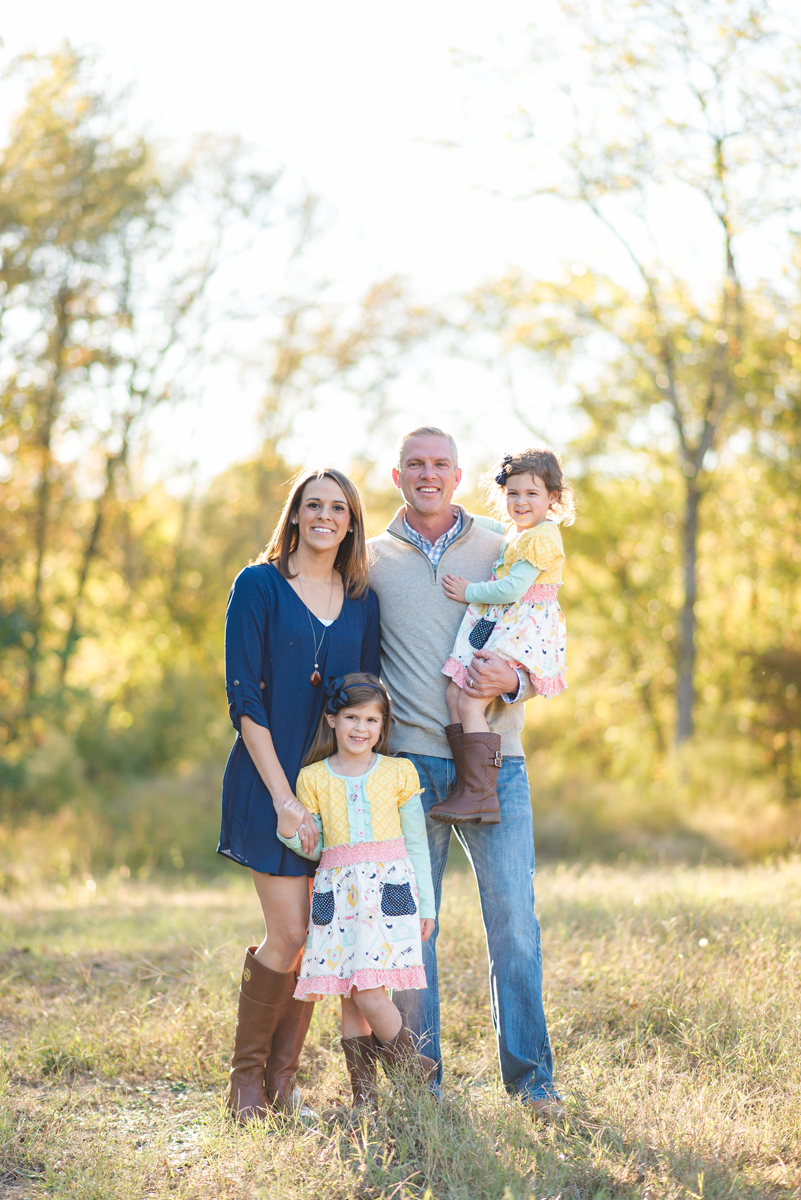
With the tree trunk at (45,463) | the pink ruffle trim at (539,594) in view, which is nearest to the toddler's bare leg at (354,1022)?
the pink ruffle trim at (539,594)

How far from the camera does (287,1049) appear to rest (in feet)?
13.2

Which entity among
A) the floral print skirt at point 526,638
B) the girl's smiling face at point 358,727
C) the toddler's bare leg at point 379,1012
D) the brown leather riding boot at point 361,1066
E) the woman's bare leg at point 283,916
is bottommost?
the brown leather riding boot at point 361,1066

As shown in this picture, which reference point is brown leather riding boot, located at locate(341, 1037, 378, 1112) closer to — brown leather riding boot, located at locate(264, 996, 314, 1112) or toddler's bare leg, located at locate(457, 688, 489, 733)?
brown leather riding boot, located at locate(264, 996, 314, 1112)

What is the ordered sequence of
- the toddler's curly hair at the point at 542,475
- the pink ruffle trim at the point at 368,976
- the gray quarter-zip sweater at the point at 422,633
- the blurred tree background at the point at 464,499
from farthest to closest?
the blurred tree background at the point at 464,499 < the toddler's curly hair at the point at 542,475 < the gray quarter-zip sweater at the point at 422,633 < the pink ruffle trim at the point at 368,976

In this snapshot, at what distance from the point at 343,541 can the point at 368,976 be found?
5.14ft

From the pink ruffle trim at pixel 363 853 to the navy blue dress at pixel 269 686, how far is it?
0.49 feet

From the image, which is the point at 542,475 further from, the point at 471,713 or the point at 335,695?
the point at 335,695

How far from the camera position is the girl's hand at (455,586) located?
3990 millimetres

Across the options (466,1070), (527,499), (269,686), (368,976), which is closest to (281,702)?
(269,686)

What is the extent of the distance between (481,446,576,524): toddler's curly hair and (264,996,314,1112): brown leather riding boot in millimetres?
2097

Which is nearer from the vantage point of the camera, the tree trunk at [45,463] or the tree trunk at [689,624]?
the tree trunk at [689,624]

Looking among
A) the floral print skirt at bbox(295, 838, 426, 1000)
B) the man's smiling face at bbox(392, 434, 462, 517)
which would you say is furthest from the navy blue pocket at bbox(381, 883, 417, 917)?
the man's smiling face at bbox(392, 434, 462, 517)

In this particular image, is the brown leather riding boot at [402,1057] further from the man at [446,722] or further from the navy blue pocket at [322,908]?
the navy blue pocket at [322,908]

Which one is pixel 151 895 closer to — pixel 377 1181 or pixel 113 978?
pixel 113 978
